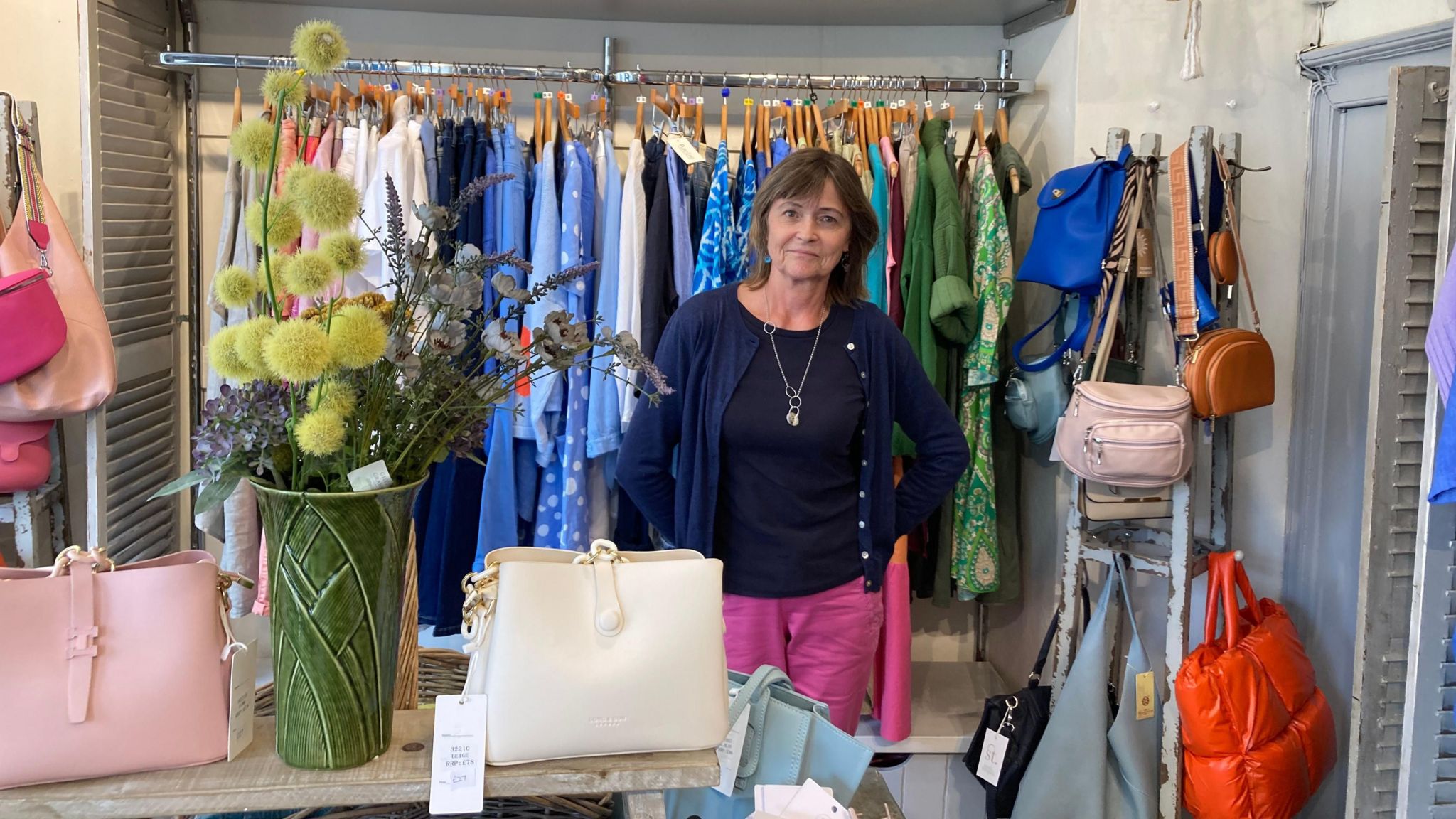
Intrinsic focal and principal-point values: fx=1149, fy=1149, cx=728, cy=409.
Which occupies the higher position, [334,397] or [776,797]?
[334,397]

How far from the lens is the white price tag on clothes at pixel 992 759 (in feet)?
8.38

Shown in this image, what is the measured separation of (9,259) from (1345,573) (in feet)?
9.76

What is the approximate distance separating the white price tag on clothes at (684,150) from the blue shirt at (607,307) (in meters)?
0.15

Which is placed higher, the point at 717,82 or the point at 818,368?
the point at 717,82

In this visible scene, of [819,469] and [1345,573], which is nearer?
[819,469]

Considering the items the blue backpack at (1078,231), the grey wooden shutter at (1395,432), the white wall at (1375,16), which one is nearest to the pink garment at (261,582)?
the blue backpack at (1078,231)

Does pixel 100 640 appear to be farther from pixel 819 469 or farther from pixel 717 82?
pixel 717 82

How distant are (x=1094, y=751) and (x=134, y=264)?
2499mm

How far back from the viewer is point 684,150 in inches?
110

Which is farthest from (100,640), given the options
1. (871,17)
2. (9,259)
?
(871,17)

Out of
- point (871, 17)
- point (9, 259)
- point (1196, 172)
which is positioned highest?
point (871, 17)

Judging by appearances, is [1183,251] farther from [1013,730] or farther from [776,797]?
[776,797]

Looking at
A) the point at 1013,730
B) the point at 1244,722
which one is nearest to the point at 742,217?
the point at 1013,730

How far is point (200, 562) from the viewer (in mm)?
1195
